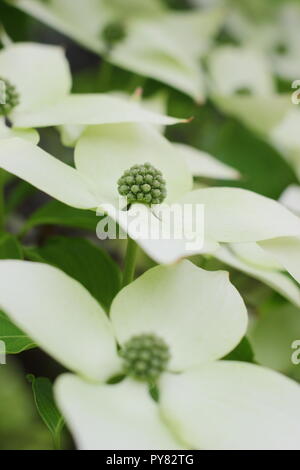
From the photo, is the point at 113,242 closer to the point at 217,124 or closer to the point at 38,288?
the point at 217,124

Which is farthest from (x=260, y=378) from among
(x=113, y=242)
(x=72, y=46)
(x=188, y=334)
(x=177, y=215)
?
(x=72, y=46)

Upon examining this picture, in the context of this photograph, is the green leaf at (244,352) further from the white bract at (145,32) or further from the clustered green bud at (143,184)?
the white bract at (145,32)

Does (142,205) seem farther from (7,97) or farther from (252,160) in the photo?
(252,160)

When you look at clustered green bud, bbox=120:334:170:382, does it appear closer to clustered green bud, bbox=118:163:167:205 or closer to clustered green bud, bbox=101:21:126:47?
clustered green bud, bbox=118:163:167:205

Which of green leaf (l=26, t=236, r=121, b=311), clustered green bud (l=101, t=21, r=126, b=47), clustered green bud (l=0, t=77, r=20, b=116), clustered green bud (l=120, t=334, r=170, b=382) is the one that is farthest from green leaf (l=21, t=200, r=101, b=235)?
clustered green bud (l=101, t=21, r=126, b=47)

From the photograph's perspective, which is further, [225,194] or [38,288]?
[225,194]

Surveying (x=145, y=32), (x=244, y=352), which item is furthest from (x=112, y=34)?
(x=244, y=352)
